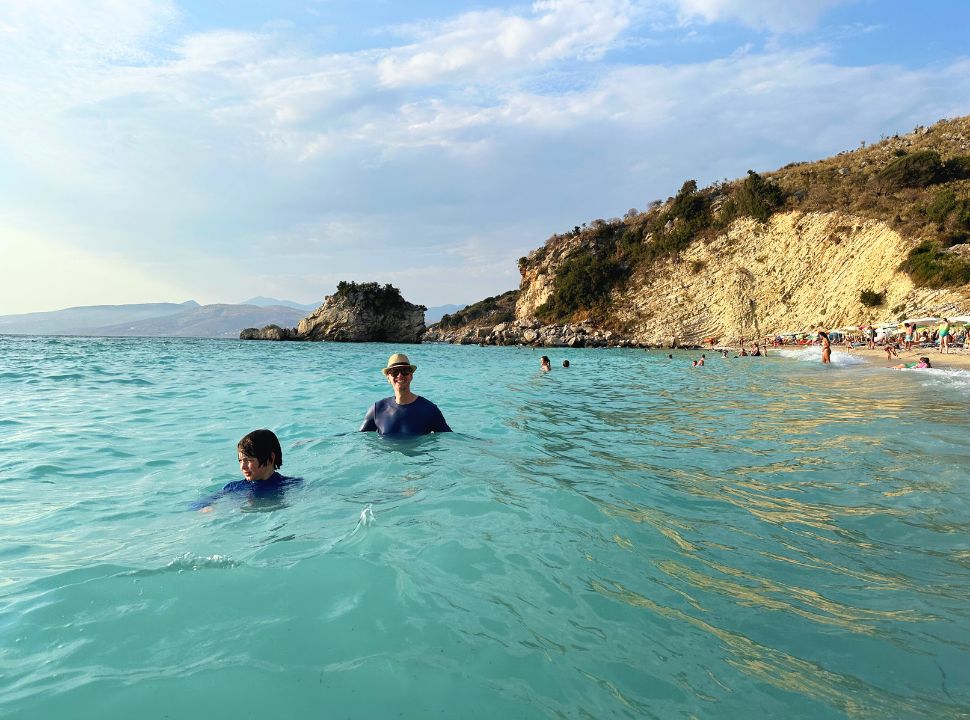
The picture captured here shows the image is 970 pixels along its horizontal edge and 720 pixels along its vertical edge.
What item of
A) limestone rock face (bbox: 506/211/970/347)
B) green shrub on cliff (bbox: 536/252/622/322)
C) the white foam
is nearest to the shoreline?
the white foam

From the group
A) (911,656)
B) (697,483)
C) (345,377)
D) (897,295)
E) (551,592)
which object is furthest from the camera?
(897,295)

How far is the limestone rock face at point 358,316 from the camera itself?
83.6 m

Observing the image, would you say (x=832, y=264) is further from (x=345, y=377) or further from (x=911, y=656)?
(x=911, y=656)

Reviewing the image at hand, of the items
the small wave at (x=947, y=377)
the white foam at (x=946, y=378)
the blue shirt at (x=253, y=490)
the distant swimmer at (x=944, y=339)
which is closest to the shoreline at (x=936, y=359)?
the distant swimmer at (x=944, y=339)

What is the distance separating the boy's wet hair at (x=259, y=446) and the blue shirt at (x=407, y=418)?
2.12m

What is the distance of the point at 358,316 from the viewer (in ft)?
275

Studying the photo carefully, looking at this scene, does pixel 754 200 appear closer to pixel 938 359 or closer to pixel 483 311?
pixel 938 359

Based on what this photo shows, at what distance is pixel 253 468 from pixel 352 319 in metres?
80.8

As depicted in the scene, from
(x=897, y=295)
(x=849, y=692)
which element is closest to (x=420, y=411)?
(x=849, y=692)

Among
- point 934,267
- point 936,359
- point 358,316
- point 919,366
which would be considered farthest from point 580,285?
point 919,366

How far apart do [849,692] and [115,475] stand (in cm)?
720

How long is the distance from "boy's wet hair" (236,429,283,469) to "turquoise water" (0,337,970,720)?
0.50m

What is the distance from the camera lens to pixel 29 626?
281 centimetres

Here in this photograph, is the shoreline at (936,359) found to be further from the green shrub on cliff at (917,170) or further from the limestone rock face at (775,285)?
the green shrub on cliff at (917,170)
